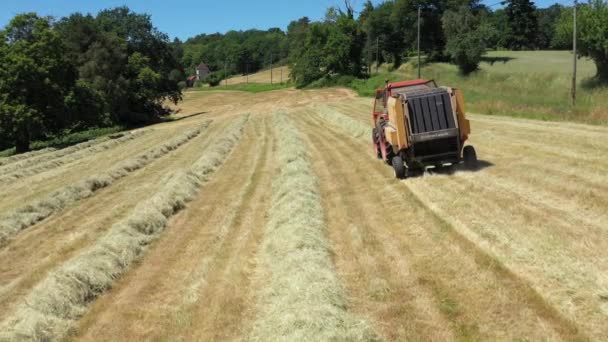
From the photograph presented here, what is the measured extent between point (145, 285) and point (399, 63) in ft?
264

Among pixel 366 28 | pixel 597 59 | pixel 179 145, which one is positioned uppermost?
pixel 366 28

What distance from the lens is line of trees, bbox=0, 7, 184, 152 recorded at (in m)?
36.8

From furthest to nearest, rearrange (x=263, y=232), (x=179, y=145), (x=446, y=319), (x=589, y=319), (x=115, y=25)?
(x=115, y=25), (x=179, y=145), (x=263, y=232), (x=446, y=319), (x=589, y=319)

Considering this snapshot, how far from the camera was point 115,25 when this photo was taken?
204ft

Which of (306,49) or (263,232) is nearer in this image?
(263,232)

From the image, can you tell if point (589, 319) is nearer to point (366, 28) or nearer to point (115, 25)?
point (115, 25)

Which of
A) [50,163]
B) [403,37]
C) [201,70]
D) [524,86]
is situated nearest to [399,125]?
[50,163]

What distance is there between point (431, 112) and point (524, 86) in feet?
117

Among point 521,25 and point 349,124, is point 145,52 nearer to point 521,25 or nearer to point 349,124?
point 349,124

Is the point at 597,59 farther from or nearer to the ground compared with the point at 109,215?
farther from the ground

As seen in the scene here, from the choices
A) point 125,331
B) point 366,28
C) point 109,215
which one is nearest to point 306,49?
point 366,28

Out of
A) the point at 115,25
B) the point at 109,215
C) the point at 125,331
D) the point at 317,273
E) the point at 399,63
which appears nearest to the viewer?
the point at 125,331

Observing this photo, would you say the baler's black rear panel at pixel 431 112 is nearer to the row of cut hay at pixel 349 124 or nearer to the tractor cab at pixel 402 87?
the tractor cab at pixel 402 87

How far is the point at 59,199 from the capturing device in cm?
1441
